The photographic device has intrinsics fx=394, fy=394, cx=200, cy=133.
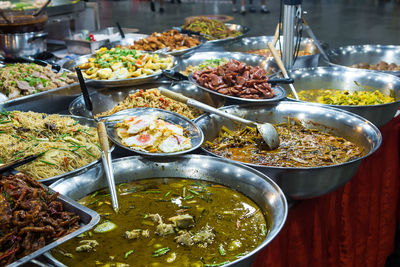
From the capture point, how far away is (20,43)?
3059mm

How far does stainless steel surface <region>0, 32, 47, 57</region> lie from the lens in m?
3.04

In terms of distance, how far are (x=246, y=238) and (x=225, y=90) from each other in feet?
3.59

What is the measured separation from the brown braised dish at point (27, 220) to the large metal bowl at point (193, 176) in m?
0.18

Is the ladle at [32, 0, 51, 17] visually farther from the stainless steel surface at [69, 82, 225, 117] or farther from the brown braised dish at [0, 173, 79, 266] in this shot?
the brown braised dish at [0, 173, 79, 266]

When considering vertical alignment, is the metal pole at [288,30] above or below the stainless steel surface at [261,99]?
above

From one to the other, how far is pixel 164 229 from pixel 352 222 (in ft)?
4.14

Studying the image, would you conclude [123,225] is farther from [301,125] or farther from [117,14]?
[117,14]

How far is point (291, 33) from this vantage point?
8.40 ft

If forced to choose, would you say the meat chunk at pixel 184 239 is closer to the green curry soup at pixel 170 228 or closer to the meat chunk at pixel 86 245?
the green curry soup at pixel 170 228

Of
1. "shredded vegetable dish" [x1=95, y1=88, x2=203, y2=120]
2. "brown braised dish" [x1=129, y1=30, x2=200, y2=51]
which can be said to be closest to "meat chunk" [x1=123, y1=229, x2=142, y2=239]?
"shredded vegetable dish" [x1=95, y1=88, x2=203, y2=120]

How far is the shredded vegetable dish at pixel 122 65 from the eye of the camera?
7.82ft

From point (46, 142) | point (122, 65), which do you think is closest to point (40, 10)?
point (122, 65)

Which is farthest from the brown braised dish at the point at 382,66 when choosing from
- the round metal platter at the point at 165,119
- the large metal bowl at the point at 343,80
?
the round metal platter at the point at 165,119

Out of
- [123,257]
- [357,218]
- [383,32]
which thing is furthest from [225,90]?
[383,32]
